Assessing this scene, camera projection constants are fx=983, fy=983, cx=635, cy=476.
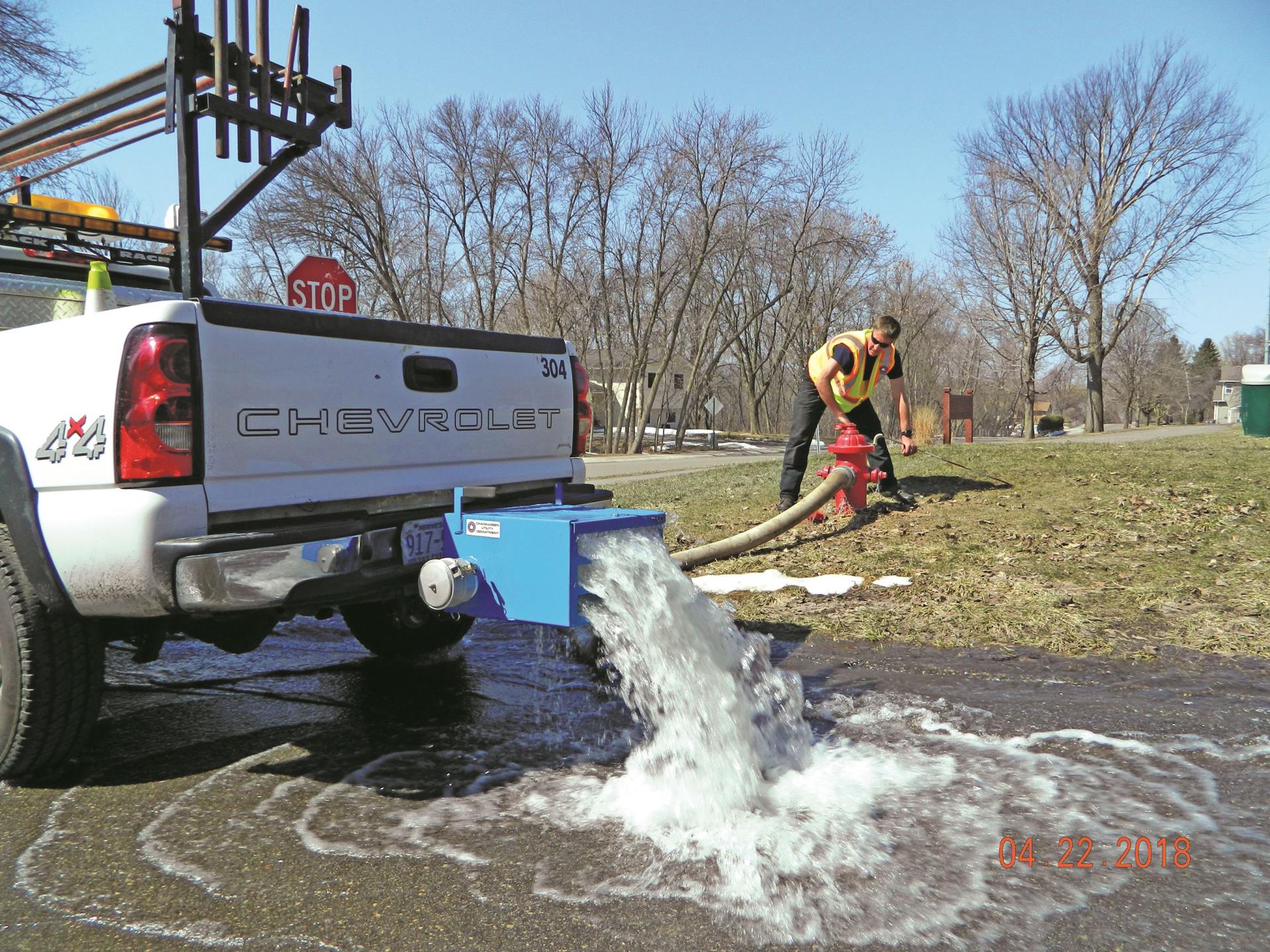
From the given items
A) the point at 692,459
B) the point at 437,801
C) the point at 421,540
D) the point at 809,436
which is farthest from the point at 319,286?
the point at 692,459

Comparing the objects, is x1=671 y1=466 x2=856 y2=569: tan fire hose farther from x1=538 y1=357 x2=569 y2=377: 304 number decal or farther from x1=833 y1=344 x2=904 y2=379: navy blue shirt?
x1=538 y1=357 x2=569 y2=377: 304 number decal

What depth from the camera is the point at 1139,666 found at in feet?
15.5

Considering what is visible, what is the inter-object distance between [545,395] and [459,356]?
571mm

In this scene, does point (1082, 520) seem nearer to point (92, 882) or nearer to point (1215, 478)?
point (1215, 478)

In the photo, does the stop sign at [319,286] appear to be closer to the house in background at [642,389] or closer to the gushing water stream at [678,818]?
the gushing water stream at [678,818]

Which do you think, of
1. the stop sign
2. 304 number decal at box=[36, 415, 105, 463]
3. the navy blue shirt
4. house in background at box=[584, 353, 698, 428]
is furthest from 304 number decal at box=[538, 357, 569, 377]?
house in background at box=[584, 353, 698, 428]

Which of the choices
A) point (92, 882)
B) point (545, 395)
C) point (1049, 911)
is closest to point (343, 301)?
point (545, 395)

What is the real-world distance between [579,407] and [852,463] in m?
3.61

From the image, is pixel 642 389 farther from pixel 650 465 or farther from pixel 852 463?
pixel 852 463

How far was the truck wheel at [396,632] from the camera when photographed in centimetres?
510

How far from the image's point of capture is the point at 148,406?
120 inches

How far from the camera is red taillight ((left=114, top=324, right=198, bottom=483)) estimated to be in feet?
9.98
